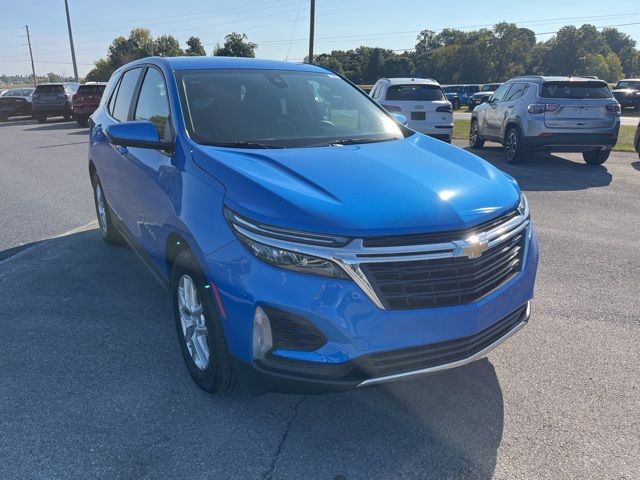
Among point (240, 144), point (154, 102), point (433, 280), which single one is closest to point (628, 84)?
point (154, 102)

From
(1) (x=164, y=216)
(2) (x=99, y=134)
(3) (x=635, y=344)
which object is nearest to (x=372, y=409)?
(1) (x=164, y=216)

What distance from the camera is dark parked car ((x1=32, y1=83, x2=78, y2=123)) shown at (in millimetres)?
24547

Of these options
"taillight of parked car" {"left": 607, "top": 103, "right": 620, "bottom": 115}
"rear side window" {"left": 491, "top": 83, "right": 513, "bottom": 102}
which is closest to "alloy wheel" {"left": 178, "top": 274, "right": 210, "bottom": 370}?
"taillight of parked car" {"left": 607, "top": 103, "right": 620, "bottom": 115}

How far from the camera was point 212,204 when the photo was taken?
2.73 meters

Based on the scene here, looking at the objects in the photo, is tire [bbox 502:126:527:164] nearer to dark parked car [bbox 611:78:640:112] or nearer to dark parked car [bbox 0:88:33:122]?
dark parked car [bbox 0:88:33:122]

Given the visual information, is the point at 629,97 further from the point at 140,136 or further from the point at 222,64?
the point at 140,136

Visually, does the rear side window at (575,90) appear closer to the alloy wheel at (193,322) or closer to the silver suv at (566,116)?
the silver suv at (566,116)

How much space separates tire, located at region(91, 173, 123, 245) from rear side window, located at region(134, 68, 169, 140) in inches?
59.0

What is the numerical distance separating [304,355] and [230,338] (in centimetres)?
42

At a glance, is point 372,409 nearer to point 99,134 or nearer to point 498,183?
point 498,183

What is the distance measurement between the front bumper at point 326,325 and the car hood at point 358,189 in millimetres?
246

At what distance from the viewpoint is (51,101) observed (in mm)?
24594

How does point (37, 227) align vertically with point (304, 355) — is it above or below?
below

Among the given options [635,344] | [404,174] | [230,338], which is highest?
[404,174]
